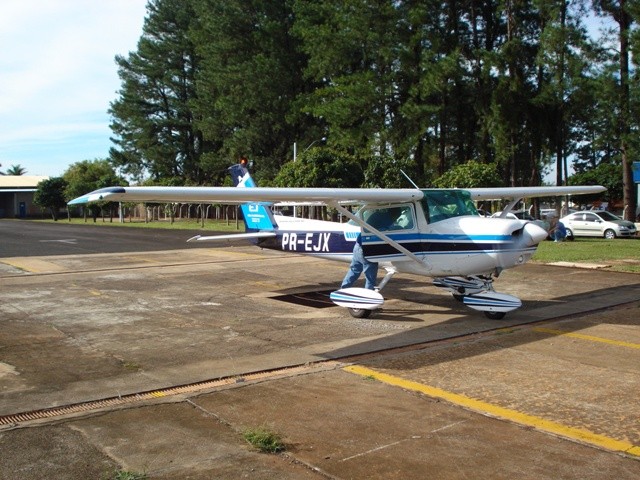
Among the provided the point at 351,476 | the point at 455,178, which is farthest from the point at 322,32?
the point at 351,476

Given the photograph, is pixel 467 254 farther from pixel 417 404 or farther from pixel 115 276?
pixel 115 276

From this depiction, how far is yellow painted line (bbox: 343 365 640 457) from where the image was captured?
520 centimetres

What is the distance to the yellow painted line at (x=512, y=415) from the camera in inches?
205

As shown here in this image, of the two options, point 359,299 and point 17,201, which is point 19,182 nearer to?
point 17,201

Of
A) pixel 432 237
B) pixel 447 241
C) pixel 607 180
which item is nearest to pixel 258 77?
pixel 607 180

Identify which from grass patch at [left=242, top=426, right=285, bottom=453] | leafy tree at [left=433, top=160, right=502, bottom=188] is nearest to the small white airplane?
grass patch at [left=242, top=426, right=285, bottom=453]

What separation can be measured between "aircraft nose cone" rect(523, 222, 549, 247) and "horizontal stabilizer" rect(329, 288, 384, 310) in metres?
2.69

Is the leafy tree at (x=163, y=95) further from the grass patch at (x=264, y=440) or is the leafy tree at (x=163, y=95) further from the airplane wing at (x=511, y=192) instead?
the grass patch at (x=264, y=440)

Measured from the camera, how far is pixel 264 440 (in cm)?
516

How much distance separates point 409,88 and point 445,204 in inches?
1270

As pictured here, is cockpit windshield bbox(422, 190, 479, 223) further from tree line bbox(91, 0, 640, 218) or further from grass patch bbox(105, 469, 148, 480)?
tree line bbox(91, 0, 640, 218)

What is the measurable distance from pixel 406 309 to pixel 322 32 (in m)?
36.8

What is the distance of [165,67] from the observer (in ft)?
217

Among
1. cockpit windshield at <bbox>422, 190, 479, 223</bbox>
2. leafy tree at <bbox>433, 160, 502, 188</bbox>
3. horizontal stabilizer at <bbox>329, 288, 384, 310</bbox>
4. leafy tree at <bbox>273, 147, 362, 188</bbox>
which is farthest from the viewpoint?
leafy tree at <bbox>273, 147, 362, 188</bbox>
